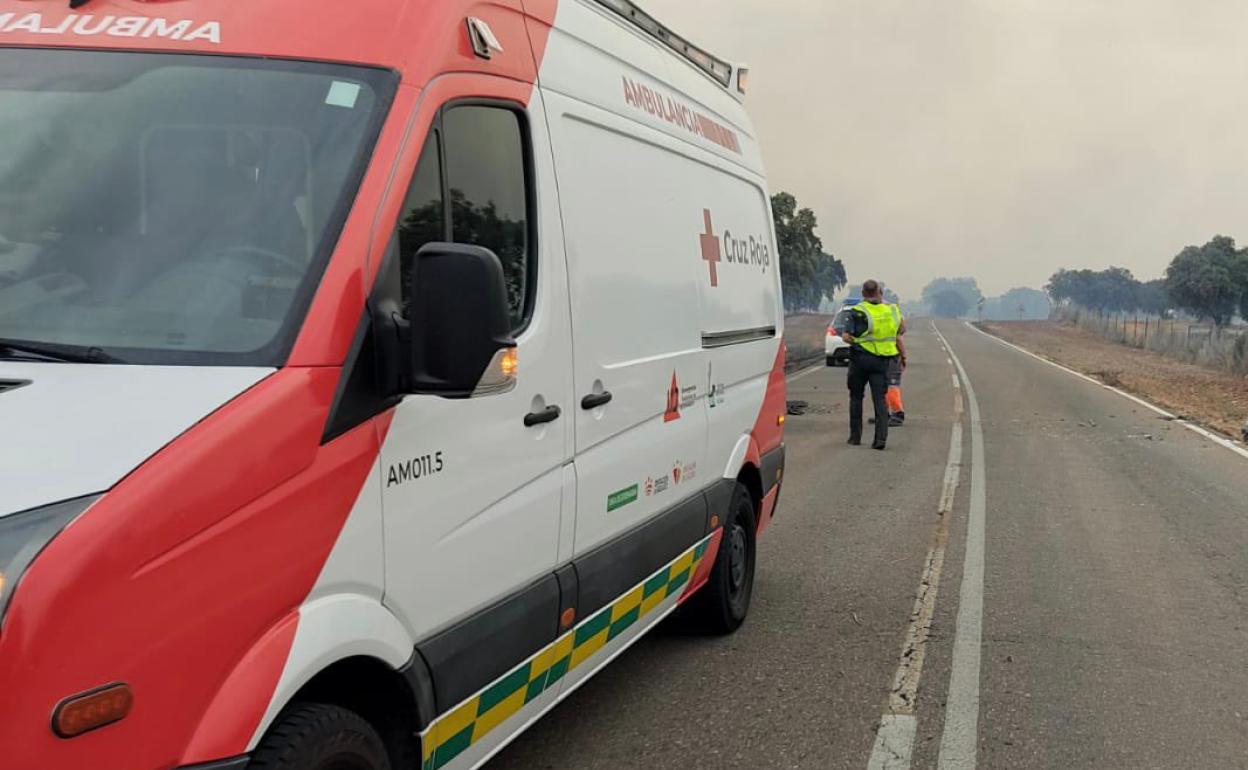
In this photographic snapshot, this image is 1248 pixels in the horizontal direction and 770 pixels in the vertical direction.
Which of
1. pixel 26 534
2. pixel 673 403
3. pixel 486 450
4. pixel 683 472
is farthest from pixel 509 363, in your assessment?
pixel 683 472

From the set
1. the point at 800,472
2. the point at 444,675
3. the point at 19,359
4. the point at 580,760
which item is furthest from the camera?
the point at 800,472

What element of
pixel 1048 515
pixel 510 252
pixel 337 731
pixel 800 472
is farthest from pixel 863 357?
pixel 337 731

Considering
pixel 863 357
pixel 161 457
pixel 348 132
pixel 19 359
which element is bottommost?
pixel 863 357

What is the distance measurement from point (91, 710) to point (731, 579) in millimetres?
4053

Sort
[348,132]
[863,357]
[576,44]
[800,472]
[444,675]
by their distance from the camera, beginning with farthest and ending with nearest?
[863,357]
[800,472]
[576,44]
[444,675]
[348,132]

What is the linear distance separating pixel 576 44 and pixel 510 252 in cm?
96

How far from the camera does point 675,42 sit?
522cm

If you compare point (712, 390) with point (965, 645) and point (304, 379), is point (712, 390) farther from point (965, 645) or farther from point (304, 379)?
point (304, 379)

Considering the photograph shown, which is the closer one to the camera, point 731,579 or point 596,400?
point 596,400

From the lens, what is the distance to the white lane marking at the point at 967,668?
13.9 feet

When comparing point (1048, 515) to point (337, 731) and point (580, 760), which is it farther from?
point (337, 731)

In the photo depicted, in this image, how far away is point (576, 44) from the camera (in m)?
3.84

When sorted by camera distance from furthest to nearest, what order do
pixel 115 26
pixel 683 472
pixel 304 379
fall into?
pixel 683 472 < pixel 115 26 < pixel 304 379

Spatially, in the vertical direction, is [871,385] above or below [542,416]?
below
